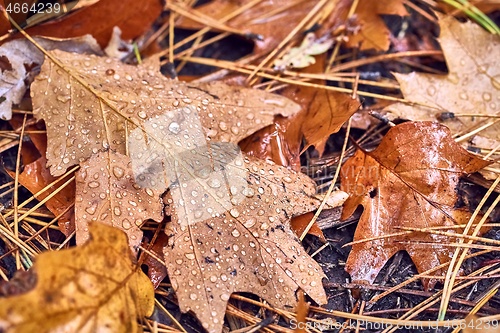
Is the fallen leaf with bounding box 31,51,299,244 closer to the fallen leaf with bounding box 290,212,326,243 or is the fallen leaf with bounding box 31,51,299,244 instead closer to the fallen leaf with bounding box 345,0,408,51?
the fallen leaf with bounding box 290,212,326,243

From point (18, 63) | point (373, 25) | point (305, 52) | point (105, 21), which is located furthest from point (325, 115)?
point (18, 63)

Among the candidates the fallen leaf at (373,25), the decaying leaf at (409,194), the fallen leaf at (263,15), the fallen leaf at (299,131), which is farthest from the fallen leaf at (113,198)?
the fallen leaf at (373,25)

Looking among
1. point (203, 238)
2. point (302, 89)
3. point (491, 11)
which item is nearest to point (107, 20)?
point (302, 89)

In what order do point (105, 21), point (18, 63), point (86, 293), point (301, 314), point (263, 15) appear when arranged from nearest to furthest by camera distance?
point (86, 293)
point (301, 314)
point (18, 63)
point (105, 21)
point (263, 15)

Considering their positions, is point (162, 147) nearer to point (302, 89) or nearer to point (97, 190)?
point (97, 190)

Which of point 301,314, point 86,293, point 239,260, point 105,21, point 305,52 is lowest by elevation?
point 301,314

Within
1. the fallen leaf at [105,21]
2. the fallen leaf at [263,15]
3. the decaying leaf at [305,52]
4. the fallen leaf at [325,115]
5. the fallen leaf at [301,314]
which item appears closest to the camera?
the fallen leaf at [301,314]

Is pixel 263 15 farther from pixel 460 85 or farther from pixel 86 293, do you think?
pixel 86 293

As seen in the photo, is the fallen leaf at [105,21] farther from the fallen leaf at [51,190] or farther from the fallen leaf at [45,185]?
the fallen leaf at [51,190]
